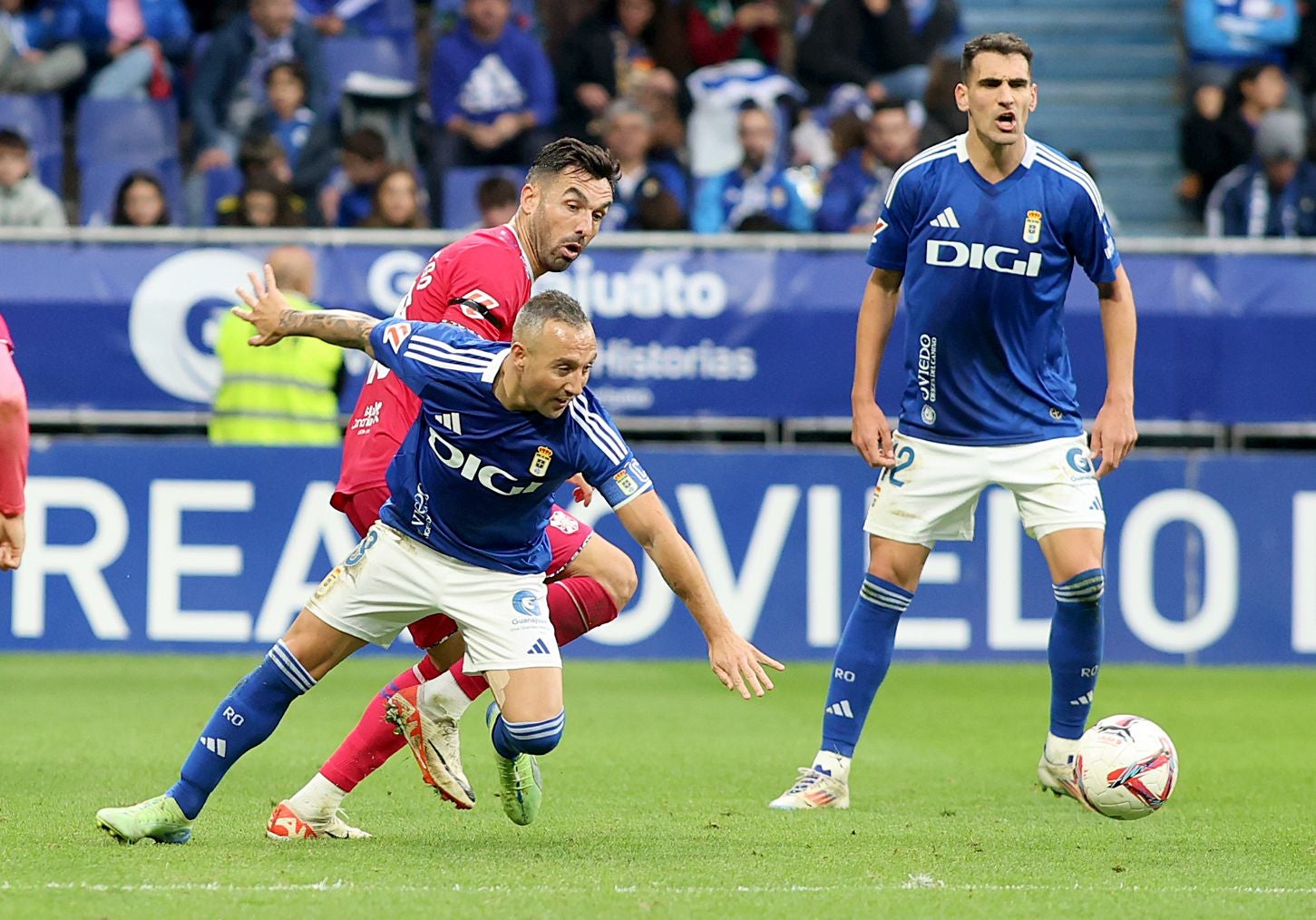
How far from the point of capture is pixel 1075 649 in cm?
692

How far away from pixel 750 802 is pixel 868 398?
55.6 inches

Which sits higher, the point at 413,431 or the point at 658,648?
the point at 413,431

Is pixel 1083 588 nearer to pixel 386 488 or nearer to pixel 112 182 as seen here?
pixel 386 488

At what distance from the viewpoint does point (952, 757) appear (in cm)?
815

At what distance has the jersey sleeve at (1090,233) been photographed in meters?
6.79

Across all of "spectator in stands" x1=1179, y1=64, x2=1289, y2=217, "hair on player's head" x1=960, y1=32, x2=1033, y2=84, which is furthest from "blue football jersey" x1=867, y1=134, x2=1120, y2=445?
"spectator in stands" x1=1179, y1=64, x2=1289, y2=217

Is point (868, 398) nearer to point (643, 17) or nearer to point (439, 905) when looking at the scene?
point (439, 905)

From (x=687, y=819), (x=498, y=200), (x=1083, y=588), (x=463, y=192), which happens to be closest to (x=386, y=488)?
(x=687, y=819)

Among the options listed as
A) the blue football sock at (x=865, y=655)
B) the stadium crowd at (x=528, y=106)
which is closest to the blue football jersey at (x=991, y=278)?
the blue football sock at (x=865, y=655)

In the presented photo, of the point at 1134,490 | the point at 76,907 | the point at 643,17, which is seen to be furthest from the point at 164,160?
the point at 76,907

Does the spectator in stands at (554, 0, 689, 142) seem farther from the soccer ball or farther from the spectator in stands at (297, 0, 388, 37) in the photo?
the soccer ball

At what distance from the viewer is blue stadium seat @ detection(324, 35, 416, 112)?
50.6 ft

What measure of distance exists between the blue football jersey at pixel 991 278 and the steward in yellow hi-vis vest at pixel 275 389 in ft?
16.6

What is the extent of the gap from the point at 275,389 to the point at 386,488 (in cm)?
530
